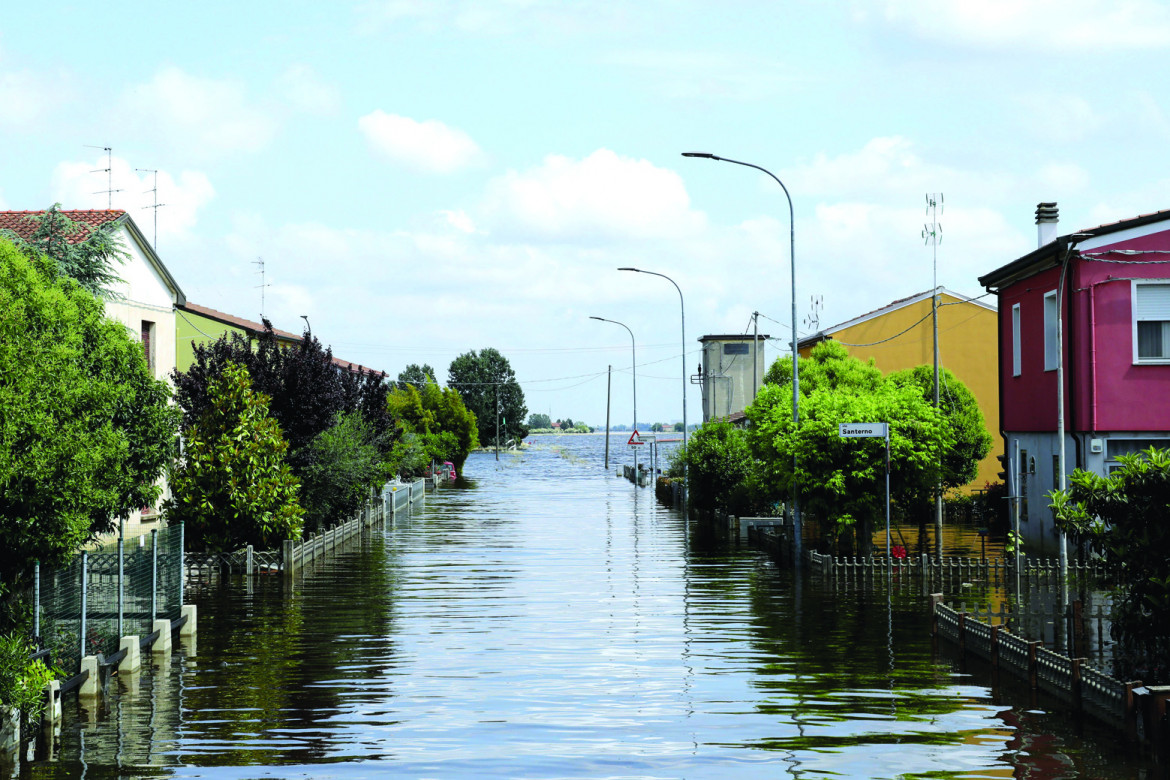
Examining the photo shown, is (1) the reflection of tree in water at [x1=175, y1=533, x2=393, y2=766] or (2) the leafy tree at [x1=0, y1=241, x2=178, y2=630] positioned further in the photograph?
(2) the leafy tree at [x1=0, y1=241, x2=178, y2=630]

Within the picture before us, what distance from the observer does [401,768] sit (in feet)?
41.0

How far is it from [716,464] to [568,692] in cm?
3360

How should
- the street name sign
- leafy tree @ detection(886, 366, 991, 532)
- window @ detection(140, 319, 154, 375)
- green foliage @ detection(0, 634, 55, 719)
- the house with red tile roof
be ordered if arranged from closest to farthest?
1. green foliage @ detection(0, 634, 55, 719)
2. the street name sign
3. the house with red tile roof
4. window @ detection(140, 319, 154, 375)
5. leafy tree @ detection(886, 366, 991, 532)

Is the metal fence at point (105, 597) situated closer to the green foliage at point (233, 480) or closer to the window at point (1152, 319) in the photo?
the green foliage at point (233, 480)

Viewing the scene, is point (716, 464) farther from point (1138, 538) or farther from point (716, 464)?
point (1138, 538)

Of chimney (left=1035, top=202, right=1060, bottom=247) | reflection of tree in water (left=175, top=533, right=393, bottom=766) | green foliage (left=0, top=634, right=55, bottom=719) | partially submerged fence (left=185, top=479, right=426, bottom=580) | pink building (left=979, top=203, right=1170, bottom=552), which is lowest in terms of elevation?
reflection of tree in water (left=175, top=533, right=393, bottom=766)

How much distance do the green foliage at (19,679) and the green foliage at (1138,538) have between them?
1204 cm

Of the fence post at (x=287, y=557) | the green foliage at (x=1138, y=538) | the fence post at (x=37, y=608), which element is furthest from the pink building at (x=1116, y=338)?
the fence post at (x=37, y=608)

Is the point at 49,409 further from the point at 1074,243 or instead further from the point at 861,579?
→ the point at 1074,243

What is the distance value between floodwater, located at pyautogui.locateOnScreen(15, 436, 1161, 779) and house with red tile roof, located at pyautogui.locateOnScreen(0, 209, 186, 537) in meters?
12.4

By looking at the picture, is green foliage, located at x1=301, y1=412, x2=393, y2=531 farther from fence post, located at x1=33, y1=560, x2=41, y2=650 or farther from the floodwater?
fence post, located at x1=33, y1=560, x2=41, y2=650

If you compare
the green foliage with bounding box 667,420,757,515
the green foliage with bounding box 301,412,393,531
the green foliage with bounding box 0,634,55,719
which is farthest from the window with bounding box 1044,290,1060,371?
the green foliage with bounding box 0,634,55,719

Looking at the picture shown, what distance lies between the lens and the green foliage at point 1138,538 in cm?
1420

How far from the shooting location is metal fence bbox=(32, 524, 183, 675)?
50.3 ft
